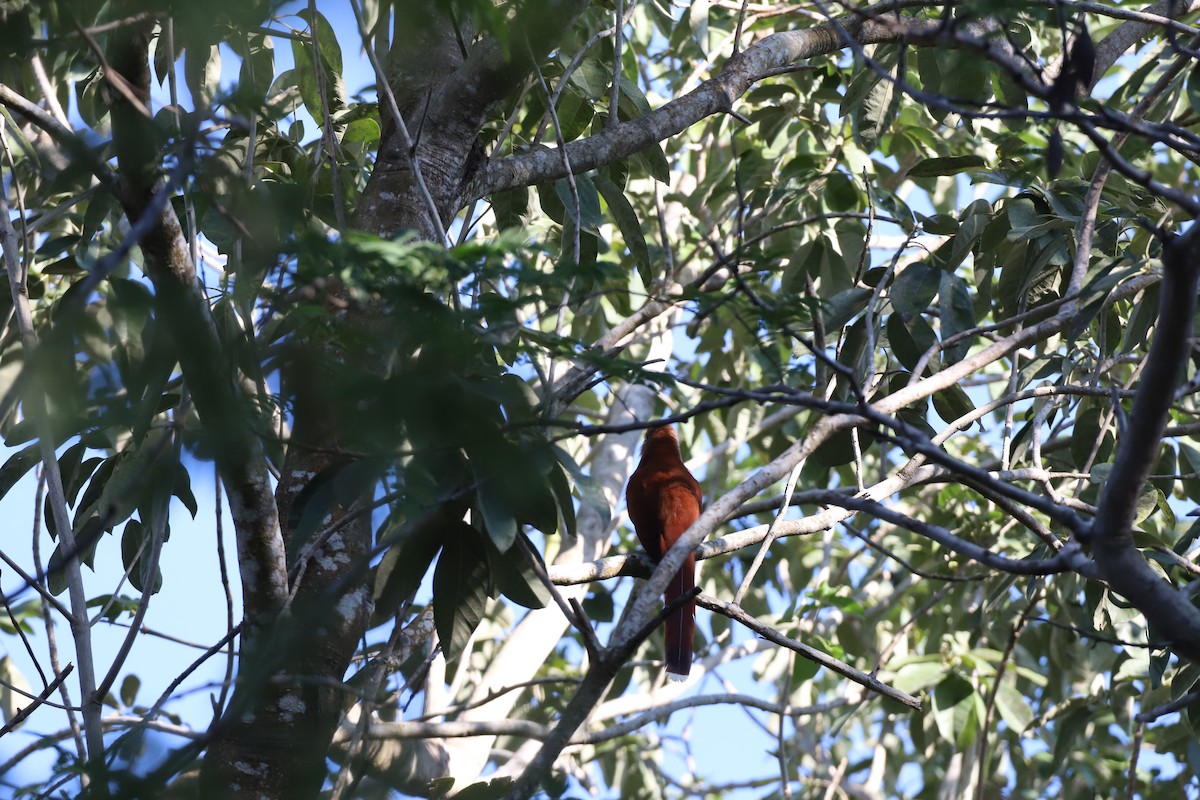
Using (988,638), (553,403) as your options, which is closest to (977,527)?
(988,638)

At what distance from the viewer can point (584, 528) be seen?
14.6 feet

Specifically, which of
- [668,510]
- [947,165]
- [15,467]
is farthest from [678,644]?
[15,467]

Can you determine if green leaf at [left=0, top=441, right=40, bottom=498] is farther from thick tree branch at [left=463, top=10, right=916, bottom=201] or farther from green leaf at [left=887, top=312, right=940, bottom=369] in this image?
green leaf at [left=887, top=312, right=940, bottom=369]

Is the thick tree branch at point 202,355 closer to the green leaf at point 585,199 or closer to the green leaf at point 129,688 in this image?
the green leaf at point 585,199

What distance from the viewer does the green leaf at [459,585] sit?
220 centimetres

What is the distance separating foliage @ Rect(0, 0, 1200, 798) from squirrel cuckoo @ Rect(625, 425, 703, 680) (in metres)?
0.41

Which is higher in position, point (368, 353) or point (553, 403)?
point (553, 403)

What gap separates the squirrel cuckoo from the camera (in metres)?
3.58

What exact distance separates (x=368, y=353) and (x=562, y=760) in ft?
11.0

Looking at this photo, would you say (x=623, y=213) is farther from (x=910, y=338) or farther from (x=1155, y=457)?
(x=1155, y=457)

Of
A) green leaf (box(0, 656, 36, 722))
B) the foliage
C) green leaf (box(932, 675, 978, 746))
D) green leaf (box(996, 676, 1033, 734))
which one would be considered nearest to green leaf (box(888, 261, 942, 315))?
the foliage

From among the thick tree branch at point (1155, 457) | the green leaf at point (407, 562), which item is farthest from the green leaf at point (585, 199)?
the thick tree branch at point (1155, 457)

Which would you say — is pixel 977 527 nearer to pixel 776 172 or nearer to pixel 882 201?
pixel 776 172

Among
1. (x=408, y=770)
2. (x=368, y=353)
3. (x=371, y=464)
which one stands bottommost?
(x=408, y=770)
